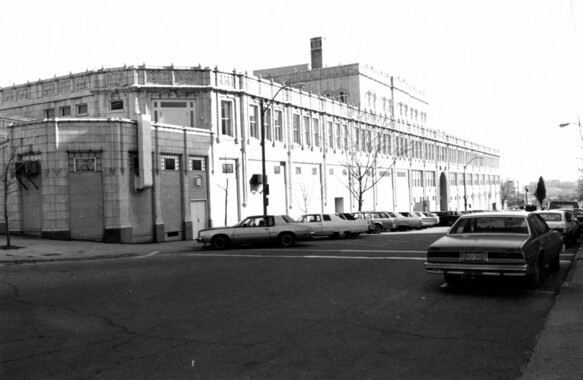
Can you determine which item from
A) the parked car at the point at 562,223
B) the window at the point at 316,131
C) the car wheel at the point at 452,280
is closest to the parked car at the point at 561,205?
the window at the point at 316,131

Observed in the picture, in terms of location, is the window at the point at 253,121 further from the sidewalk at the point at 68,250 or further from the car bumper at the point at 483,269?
the car bumper at the point at 483,269

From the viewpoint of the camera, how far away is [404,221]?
4078cm

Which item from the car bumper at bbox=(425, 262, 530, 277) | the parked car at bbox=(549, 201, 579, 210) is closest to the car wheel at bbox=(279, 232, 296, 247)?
the car bumper at bbox=(425, 262, 530, 277)

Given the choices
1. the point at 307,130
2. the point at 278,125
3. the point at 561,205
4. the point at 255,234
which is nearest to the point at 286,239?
the point at 255,234

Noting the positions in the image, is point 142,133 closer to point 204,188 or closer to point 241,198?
point 204,188

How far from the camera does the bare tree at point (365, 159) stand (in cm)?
5053

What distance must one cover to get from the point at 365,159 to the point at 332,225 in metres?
26.7

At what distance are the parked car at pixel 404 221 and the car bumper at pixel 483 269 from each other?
29.7 m

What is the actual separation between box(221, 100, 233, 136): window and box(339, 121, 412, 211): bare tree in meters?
15.2

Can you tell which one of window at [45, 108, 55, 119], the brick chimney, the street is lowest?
the street

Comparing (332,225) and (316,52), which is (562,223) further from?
(316,52)

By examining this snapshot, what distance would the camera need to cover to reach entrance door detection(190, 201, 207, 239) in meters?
31.6

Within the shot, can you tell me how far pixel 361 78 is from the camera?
57688mm

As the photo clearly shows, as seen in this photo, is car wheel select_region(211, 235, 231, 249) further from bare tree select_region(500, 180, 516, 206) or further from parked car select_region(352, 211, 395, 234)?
bare tree select_region(500, 180, 516, 206)
